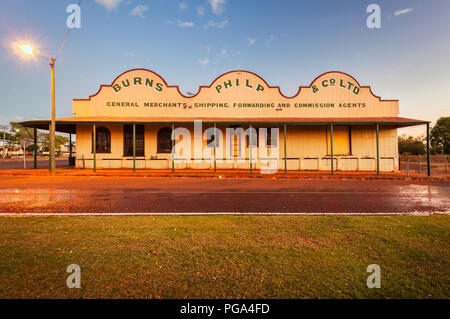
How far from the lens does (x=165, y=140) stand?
55.2 feet

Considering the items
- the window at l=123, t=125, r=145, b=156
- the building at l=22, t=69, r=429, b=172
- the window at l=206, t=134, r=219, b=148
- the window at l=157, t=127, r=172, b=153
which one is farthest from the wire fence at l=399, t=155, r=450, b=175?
the window at l=123, t=125, r=145, b=156

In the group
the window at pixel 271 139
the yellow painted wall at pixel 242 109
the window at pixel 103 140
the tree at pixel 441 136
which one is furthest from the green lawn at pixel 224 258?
the tree at pixel 441 136

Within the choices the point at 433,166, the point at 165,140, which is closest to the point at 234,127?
the point at 165,140

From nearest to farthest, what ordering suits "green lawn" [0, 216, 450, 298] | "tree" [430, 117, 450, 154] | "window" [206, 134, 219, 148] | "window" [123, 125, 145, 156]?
"green lawn" [0, 216, 450, 298] < "window" [206, 134, 219, 148] < "window" [123, 125, 145, 156] < "tree" [430, 117, 450, 154]

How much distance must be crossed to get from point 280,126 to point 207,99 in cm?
589

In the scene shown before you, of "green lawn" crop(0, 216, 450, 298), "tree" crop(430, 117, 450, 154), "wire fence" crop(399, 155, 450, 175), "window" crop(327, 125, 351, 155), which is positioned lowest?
"green lawn" crop(0, 216, 450, 298)

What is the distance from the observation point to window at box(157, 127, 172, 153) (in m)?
16.8

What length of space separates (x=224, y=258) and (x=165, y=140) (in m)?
15.1

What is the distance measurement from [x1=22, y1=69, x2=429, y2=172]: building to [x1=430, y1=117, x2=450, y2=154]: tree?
136ft

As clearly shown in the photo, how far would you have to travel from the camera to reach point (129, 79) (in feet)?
55.2

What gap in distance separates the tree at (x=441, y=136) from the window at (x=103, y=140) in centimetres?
5719

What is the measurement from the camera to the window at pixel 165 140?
16.8m

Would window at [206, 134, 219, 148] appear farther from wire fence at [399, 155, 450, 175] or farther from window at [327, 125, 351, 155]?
wire fence at [399, 155, 450, 175]
